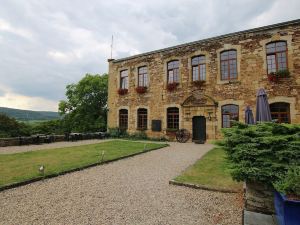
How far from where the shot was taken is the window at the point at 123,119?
17.9m

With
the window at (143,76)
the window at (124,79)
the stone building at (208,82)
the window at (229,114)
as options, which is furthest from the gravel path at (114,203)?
the window at (124,79)

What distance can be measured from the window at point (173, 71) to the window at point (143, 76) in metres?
2.16

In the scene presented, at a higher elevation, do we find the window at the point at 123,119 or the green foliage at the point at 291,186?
the window at the point at 123,119

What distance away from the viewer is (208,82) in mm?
13617

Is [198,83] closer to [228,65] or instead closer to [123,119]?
[228,65]

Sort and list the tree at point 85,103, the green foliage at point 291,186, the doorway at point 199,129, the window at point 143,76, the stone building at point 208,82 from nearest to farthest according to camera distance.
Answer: the green foliage at point 291,186 → the stone building at point 208,82 → the doorway at point 199,129 → the window at point 143,76 → the tree at point 85,103

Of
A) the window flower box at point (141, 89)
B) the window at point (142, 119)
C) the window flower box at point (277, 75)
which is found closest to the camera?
the window flower box at point (277, 75)

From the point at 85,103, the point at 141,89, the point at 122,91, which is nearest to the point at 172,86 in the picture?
the point at 141,89

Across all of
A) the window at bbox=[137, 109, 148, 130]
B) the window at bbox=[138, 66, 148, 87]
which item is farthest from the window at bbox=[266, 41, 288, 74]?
the window at bbox=[137, 109, 148, 130]

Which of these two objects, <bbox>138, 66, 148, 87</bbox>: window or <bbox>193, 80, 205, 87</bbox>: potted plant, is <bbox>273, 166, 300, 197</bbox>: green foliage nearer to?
<bbox>193, 80, 205, 87</bbox>: potted plant

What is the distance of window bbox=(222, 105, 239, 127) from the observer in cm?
1266

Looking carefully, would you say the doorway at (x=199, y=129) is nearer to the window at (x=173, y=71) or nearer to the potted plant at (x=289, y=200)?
the window at (x=173, y=71)

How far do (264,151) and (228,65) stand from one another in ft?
36.0

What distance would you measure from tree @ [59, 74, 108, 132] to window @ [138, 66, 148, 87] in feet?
32.4
